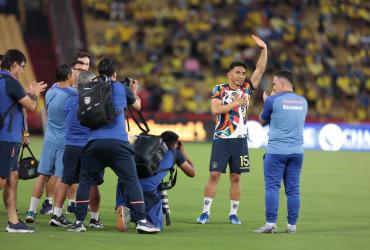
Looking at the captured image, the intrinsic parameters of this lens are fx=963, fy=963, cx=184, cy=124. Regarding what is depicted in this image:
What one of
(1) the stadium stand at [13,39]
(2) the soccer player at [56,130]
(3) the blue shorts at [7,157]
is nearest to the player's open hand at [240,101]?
(2) the soccer player at [56,130]

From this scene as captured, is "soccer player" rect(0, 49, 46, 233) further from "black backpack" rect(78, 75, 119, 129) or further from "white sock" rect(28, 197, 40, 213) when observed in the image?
"white sock" rect(28, 197, 40, 213)

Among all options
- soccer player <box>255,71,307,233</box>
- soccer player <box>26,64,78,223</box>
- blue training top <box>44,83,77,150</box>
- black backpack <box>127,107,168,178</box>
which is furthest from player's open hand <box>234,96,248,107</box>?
blue training top <box>44,83,77,150</box>

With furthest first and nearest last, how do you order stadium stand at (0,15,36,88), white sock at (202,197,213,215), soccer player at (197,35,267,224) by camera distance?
stadium stand at (0,15,36,88)
soccer player at (197,35,267,224)
white sock at (202,197,213,215)

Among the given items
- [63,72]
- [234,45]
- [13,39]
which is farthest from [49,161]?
[234,45]

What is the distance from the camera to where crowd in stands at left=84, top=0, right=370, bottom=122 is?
38812 mm

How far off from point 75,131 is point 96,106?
1363 millimetres

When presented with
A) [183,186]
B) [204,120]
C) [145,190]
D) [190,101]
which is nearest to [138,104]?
[145,190]

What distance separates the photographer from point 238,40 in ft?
133

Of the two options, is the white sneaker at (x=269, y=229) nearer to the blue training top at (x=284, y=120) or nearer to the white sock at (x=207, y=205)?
the blue training top at (x=284, y=120)

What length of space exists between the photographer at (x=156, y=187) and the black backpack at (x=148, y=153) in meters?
0.16

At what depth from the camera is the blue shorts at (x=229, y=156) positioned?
14.1 meters

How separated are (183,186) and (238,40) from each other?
2150 centimetres

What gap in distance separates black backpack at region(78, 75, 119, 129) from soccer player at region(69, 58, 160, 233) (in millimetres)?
101

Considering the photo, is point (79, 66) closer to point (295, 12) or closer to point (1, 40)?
point (1, 40)
